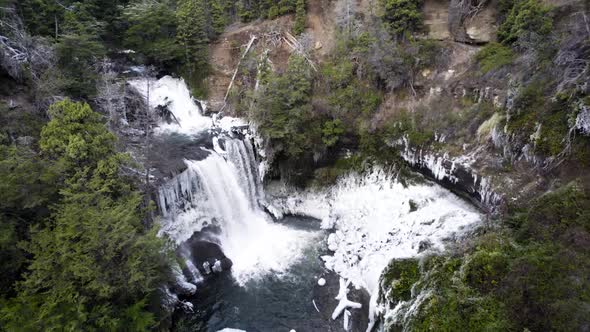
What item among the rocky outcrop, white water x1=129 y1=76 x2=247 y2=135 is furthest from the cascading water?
the rocky outcrop

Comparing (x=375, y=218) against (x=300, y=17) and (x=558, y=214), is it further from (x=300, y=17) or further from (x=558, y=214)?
(x=300, y=17)

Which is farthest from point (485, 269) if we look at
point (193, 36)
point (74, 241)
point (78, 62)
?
point (193, 36)

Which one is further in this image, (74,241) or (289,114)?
(289,114)

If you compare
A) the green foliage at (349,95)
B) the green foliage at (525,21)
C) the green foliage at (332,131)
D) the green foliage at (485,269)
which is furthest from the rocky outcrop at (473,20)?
the green foliage at (485,269)

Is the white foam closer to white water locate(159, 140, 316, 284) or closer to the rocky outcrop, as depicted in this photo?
white water locate(159, 140, 316, 284)

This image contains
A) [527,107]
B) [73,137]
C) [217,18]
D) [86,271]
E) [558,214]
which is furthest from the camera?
[217,18]

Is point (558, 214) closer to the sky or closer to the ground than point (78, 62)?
closer to the ground

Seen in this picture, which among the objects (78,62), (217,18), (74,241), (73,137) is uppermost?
(217,18)

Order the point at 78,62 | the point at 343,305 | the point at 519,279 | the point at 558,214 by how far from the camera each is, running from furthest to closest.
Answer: the point at 78,62 → the point at 343,305 → the point at 558,214 → the point at 519,279
